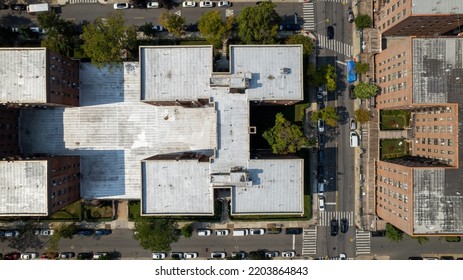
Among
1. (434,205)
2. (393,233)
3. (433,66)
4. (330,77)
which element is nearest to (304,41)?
(330,77)

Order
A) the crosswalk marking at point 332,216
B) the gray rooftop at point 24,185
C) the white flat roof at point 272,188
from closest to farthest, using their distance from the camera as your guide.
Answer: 1. the gray rooftop at point 24,185
2. the white flat roof at point 272,188
3. the crosswalk marking at point 332,216

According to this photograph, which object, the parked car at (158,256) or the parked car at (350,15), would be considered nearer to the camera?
the parked car at (350,15)

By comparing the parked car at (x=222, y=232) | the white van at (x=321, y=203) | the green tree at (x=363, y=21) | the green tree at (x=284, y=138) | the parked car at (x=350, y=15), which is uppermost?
the parked car at (x=350, y=15)

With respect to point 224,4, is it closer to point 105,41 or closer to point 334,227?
point 105,41

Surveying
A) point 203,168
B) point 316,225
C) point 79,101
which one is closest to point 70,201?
point 79,101

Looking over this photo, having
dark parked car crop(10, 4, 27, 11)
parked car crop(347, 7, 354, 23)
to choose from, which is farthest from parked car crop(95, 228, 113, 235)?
parked car crop(347, 7, 354, 23)

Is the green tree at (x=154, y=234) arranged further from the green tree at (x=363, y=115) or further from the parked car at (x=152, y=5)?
the green tree at (x=363, y=115)

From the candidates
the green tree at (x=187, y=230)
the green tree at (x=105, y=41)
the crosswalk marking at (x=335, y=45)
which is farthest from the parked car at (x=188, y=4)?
the green tree at (x=187, y=230)

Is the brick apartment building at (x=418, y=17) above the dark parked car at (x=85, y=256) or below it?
above

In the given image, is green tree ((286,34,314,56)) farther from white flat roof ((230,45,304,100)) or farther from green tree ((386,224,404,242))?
green tree ((386,224,404,242))

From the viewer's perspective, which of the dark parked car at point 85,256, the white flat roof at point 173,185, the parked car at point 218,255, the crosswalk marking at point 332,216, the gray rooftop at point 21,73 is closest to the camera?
the gray rooftop at point 21,73
